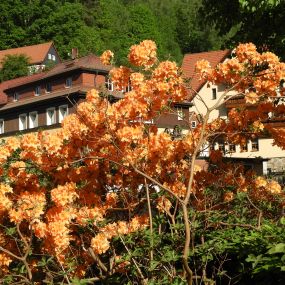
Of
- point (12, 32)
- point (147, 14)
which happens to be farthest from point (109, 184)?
point (147, 14)

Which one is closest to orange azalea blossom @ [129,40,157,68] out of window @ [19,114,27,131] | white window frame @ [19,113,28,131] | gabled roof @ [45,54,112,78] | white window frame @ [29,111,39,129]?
gabled roof @ [45,54,112,78]

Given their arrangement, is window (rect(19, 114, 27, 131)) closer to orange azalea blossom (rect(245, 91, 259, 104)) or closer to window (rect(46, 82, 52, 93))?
window (rect(46, 82, 52, 93))

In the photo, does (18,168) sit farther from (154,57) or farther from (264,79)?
(264,79)

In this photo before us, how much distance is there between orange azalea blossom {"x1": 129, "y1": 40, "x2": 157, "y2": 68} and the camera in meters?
6.54

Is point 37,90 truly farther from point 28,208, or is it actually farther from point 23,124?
point 28,208

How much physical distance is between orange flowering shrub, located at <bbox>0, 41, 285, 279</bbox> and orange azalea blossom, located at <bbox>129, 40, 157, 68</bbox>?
0.01m

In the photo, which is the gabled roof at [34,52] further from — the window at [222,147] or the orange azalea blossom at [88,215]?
the orange azalea blossom at [88,215]

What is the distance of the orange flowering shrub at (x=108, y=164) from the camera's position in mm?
6059

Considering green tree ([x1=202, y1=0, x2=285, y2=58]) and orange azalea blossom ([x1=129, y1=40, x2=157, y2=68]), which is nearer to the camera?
orange azalea blossom ([x1=129, y1=40, x2=157, y2=68])

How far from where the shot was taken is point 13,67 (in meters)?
59.7

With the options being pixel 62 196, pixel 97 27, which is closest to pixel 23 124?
pixel 62 196

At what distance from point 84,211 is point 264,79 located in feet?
8.68

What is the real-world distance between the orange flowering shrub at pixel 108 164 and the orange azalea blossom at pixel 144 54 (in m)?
0.01

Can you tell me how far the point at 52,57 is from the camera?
2785 inches
